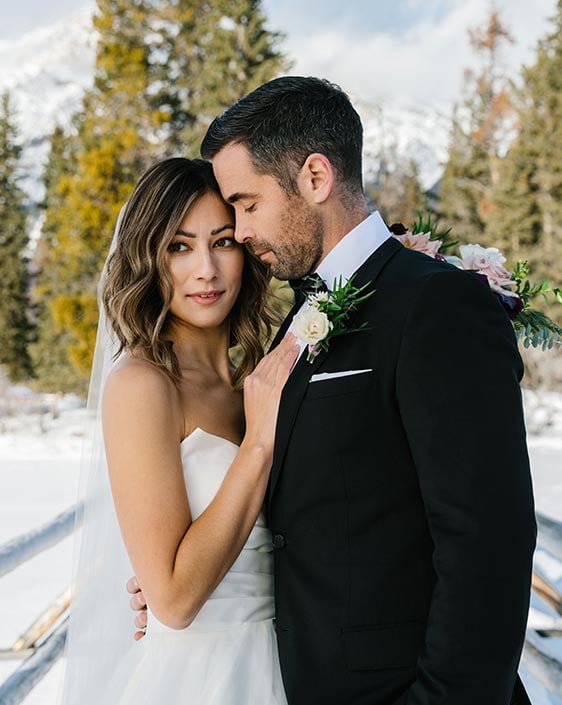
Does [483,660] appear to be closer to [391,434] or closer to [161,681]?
[391,434]

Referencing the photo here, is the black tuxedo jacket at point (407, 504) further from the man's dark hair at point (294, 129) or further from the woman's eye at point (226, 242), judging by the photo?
the woman's eye at point (226, 242)

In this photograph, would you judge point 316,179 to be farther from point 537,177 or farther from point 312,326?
point 537,177

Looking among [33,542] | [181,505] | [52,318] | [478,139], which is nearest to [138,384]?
[181,505]

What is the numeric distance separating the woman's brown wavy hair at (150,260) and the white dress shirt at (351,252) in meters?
0.64

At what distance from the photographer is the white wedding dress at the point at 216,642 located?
249 cm

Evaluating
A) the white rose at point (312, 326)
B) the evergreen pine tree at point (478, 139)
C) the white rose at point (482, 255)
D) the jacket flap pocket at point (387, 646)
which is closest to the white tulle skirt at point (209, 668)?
the jacket flap pocket at point (387, 646)

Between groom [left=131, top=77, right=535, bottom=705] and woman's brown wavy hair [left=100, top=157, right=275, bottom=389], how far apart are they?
391mm

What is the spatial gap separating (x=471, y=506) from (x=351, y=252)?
755 mm

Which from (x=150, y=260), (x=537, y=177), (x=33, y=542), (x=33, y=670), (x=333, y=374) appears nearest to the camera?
(x=333, y=374)

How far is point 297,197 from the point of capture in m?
2.31

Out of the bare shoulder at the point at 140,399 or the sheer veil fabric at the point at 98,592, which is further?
the sheer veil fabric at the point at 98,592

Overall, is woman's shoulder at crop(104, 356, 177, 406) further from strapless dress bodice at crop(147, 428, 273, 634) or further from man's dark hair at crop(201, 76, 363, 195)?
man's dark hair at crop(201, 76, 363, 195)

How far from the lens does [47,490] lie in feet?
38.4

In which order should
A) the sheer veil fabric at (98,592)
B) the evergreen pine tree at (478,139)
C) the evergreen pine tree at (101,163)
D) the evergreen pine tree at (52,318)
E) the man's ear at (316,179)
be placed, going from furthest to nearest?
1. the evergreen pine tree at (478,139)
2. the evergreen pine tree at (52,318)
3. the evergreen pine tree at (101,163)
4. the sheer veil fabric at (98,592)
5. the man's ear at (316,179)
